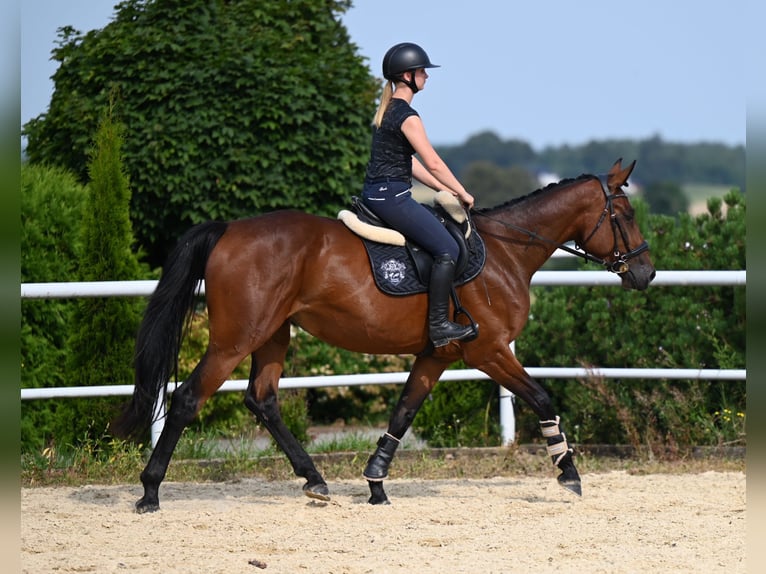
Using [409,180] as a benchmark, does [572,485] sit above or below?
below

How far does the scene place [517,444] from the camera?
27.6ft

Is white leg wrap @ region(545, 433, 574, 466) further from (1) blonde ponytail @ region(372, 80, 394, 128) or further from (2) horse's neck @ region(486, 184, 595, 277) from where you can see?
(1) blonde ponytail @ region(372, 80, 394, 128)

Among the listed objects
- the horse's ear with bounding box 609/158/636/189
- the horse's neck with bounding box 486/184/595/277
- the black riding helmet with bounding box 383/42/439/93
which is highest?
Result: the black riding helmet with bounding box 383/42/439/93

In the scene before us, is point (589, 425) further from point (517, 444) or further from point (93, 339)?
point (93, 339)

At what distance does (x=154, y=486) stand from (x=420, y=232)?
231 cm

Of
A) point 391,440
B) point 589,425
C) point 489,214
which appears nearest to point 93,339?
point 391,440

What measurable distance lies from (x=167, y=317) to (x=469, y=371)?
2.86m

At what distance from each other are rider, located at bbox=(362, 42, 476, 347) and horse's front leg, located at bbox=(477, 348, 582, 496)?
0.29 meters

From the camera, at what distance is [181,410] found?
6.32 meters

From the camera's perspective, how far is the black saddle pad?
643cm

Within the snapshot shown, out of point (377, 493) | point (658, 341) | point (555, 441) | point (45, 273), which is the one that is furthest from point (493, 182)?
point (377, 493)

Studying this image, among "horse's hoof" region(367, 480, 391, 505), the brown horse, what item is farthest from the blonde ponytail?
"horse's hoof" region(367, 480, 391, 505)

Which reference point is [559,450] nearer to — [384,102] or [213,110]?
[384,102]

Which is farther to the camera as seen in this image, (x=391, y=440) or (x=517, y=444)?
(x=517, y=444)
